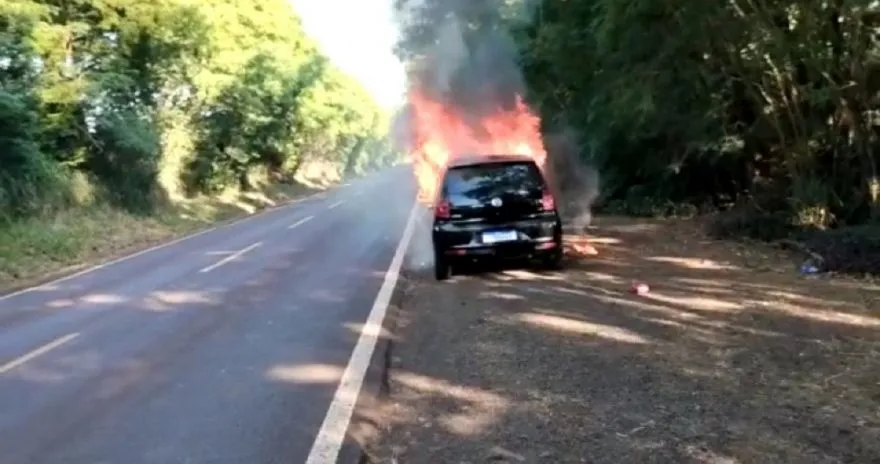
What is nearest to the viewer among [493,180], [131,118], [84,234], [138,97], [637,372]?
[637,372]

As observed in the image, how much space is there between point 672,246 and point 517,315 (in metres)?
7.14

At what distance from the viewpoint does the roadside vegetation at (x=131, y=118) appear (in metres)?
23.5

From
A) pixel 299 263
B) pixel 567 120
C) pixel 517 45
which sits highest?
pixel 517 45

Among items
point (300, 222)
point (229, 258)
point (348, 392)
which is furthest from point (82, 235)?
point (348, 392)

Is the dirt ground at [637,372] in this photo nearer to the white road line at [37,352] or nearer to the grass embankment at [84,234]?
the white road line at [37,352]

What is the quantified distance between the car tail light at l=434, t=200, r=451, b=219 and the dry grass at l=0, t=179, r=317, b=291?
26.2ft

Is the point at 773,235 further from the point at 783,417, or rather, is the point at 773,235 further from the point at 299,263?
the point at 783,417

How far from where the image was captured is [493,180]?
45.7 ft

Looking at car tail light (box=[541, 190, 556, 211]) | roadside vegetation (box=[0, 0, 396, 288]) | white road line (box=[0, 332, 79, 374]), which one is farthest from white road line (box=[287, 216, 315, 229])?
white road line (box=[0, 332, 79, 374])

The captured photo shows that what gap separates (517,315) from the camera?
34.4 feet

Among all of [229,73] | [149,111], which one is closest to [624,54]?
[149,111]

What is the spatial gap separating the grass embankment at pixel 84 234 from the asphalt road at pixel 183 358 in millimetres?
2394

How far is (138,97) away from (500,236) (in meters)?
20.8

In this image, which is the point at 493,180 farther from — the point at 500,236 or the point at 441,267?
the point at 441,267
